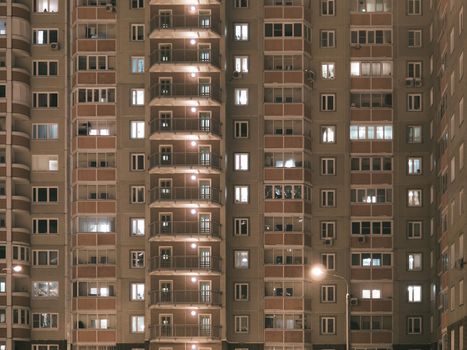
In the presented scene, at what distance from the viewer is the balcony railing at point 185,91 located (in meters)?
109

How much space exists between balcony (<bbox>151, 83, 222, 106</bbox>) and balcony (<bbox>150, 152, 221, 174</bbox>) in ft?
12.7

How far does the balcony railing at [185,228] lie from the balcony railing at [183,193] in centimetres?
184

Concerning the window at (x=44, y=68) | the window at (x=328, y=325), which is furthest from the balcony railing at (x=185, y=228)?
the window at (x=44, y=68)

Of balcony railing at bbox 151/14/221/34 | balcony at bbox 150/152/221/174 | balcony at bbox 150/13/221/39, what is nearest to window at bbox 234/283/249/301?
balcony at bbox 150/152/221/174

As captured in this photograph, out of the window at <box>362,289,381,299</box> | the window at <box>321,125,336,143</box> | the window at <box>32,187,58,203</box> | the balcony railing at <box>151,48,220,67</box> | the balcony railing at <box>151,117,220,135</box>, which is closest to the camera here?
the balcony railing at <box>151,117,220,135</box>

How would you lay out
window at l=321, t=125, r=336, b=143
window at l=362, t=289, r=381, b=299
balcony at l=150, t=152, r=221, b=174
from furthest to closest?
window at l=321, t=125, r=336, b=143 < window at l=362, t=289, r=381, b=299 < balcony at l=150, t=152, r=221, b=174

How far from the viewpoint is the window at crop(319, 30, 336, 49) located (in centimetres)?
11056

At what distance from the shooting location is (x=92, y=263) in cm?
10944

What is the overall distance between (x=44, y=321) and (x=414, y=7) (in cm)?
3740

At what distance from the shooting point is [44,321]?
109562mm

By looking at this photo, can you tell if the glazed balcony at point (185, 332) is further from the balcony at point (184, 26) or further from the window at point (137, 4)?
the window at point (137, 4)

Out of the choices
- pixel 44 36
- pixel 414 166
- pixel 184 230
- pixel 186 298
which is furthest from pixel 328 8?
pixel 186 298

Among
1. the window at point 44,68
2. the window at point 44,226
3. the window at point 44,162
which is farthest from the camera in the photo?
the window at point 44,68

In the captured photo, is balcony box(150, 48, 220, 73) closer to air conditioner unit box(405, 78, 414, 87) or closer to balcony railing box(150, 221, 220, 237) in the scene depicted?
balcony railing box(150, 221, 220, 237)
